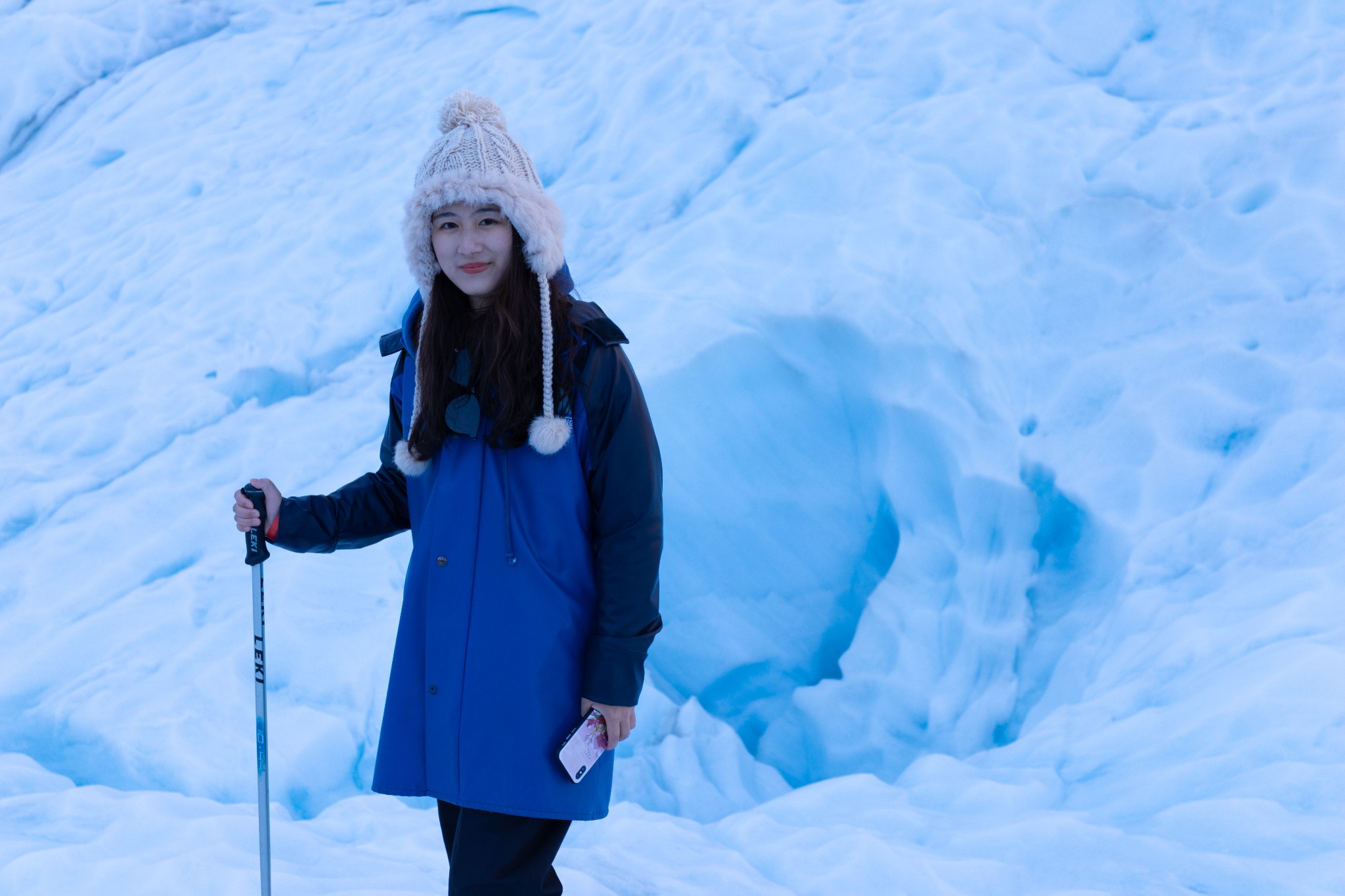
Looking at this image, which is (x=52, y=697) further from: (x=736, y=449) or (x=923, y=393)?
(x=923, y=393)

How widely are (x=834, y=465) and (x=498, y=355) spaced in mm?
2438

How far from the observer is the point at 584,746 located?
1.61 metres

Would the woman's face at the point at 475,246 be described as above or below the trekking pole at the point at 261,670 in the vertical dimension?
above

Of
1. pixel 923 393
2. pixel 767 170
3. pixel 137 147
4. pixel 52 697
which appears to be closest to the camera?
pixel 52 697

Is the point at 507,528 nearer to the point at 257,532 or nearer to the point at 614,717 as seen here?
the point at 614,717

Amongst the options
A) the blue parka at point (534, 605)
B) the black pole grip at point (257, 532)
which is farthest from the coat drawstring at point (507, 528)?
the black pole grip at point (257, 532)

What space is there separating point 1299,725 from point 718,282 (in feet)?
8.41

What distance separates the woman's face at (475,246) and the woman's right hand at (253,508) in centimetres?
56

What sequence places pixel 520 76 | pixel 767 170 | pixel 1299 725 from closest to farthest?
pixel 1299 725
pixel 767 170
pixel 520 76

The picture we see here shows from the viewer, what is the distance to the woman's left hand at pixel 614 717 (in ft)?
5.33

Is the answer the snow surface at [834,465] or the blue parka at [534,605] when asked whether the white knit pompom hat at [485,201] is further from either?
the snow surface at [834,465]

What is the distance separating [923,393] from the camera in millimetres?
3711

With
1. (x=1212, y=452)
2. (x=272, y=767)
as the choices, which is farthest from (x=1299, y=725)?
(x=272, y=767)

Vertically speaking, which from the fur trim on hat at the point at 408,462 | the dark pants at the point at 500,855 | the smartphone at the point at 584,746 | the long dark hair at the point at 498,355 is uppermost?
the long dark hair at the point at 498,355
